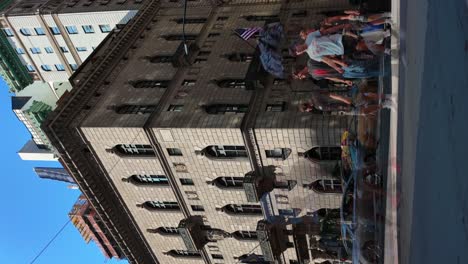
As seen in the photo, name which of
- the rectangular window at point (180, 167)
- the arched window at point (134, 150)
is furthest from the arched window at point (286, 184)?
the arched window at point (134, 150)

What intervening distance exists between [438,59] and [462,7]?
204cm

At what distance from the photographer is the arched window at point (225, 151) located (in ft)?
105

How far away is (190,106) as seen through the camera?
A: 108 ft

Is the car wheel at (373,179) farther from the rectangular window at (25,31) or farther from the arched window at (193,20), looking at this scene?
the rectangular window at (25,31)

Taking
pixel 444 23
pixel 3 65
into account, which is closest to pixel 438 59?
pixel 444 23

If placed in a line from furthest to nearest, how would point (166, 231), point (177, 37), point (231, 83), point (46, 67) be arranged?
point (46, 67), point (166, 231), point (177, 37), point (231, 83)

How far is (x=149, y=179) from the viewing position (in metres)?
37.1

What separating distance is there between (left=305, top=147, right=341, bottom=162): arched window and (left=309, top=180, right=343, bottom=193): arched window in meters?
2.11

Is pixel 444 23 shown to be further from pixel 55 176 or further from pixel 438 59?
pixel 55 176

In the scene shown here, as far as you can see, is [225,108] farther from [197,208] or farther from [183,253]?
[183,253]

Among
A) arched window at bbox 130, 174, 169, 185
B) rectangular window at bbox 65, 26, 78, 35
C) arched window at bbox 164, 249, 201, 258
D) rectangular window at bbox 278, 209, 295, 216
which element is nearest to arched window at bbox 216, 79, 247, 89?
arched window at bbox 130, 174, 169, 185

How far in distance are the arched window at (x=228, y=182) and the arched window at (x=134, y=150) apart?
4.60 metres

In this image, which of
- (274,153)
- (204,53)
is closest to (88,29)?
(204,53)

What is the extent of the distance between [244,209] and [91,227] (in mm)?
40368
